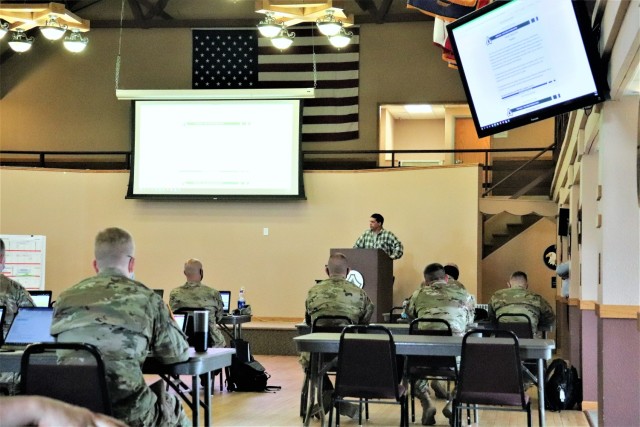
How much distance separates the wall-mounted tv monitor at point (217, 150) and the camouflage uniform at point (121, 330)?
10.2 m

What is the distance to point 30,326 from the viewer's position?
16.9 feet

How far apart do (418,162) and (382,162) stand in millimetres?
1259

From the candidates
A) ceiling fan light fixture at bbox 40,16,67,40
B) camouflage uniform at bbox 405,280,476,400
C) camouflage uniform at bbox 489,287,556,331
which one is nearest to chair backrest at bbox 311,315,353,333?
camouflage uniform at bbox 405,280,476,400

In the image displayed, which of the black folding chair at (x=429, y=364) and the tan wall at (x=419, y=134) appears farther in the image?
the tan wall at (x=419, y=134)

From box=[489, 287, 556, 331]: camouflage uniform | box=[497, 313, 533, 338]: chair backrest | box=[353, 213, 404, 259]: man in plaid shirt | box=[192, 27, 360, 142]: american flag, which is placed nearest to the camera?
box=[497, 313, 533, 338]: chair backrest

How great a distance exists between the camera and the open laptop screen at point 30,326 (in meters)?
5.11

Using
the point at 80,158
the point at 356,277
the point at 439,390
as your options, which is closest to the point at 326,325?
the point at 439,390

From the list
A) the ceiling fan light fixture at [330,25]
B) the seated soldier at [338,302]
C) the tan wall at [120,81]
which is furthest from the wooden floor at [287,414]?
the tan wall at [120,81]

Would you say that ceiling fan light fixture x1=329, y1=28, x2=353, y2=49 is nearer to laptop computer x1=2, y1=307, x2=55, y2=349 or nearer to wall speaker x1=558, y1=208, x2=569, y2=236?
wall speaker x1=558, y1=208, x2=569, y2=236

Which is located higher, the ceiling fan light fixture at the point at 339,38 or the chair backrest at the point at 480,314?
the ceiling fan light fixture at the point at 339,38

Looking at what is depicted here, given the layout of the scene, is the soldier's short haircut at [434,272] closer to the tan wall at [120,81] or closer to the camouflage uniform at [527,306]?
the camouflage uniform at [527,306]

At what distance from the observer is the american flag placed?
1576cm

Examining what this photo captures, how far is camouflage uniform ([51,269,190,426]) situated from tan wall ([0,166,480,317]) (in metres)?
10.1

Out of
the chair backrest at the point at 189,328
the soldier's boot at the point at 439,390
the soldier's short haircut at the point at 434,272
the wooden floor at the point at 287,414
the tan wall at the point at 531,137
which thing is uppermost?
the tan wall at the point at 531,137
